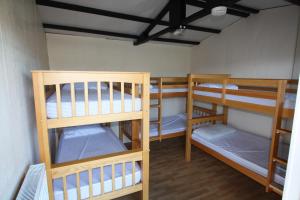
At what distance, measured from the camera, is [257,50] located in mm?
3217

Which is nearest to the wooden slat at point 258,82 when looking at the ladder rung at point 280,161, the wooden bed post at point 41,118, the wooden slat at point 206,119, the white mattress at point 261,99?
the white mattress at point 261,99

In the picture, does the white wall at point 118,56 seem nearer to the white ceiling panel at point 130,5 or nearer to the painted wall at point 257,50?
the painted wall at point 257,50

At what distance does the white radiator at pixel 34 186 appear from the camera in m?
0.94

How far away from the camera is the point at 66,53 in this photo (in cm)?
353

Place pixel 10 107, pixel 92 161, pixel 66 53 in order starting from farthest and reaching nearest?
pixel 66 53 → pixel 92 161 → pixel 10 107

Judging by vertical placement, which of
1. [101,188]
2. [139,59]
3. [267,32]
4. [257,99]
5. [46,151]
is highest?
[267,32]

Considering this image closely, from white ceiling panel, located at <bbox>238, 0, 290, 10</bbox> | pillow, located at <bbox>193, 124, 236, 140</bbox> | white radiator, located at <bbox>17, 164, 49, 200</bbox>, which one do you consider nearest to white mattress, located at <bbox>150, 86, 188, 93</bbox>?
pillow, located at <bbox>193, 124, 236, 140</bbox>

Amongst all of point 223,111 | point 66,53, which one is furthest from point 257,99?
point 66,53

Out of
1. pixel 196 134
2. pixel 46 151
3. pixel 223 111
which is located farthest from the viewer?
pixel 223 111

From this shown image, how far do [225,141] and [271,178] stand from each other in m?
0.93

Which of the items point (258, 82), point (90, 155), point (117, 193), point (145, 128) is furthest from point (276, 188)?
point (90, 155)

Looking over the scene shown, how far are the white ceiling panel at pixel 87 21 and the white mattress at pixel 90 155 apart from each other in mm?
1989

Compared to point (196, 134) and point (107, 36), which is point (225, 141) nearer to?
point (196, 134)

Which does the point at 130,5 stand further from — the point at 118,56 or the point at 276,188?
the point at 276,188
